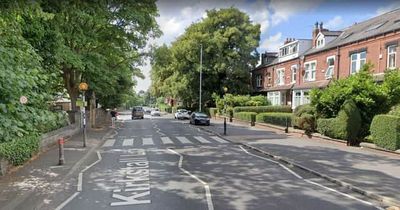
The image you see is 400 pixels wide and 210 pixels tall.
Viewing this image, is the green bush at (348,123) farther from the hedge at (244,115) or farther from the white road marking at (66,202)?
the hedge at (244,115)

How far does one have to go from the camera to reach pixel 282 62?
164 feet

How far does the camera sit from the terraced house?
98.3 ft

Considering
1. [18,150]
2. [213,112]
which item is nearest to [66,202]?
[18,150]

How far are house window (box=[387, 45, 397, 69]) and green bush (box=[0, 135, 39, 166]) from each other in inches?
1008

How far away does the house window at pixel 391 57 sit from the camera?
28828 mm

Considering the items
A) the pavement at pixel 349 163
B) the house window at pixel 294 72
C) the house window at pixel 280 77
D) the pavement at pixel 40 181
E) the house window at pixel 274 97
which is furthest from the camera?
the house window at pixel 280 77

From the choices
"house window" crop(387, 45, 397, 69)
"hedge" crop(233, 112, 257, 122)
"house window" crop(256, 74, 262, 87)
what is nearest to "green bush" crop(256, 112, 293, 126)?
"hedge" crop(233, 112, 257, 122)

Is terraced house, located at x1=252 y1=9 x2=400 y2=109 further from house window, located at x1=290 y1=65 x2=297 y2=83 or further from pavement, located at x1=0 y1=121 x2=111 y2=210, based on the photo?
pavement, located at x1=0 y1=121 x2=111 y2=210

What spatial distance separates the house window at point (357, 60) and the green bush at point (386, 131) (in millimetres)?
16065

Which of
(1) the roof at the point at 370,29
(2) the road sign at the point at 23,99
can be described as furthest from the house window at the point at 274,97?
(2) the road sign at the point at 23,99

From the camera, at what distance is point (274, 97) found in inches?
2008

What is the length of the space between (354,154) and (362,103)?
5385 mm

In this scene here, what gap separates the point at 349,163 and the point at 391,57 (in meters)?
19.0

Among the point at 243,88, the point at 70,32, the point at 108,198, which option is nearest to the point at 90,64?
the point at 70,32
